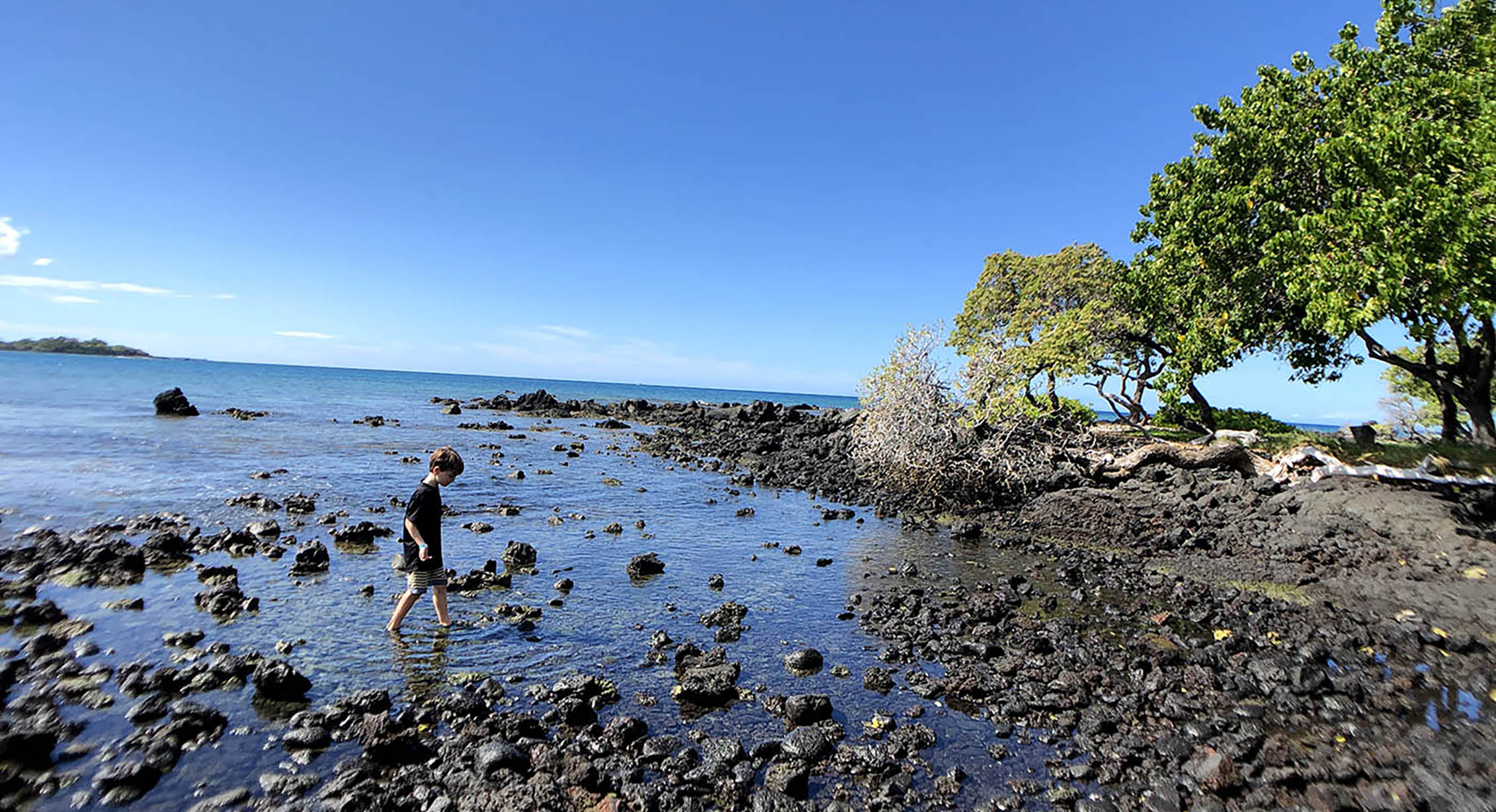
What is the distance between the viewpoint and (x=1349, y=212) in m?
16.6

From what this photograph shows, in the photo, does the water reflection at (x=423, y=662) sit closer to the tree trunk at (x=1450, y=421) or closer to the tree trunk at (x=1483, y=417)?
the tree trunk at (x=1483, y=417)

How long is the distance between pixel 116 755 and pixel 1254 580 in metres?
17.3

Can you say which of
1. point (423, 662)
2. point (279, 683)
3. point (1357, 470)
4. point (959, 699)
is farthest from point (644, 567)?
point (1357, 470)

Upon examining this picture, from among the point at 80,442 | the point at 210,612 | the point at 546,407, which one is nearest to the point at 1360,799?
the point at 210,612

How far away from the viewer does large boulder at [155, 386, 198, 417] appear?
40719 mm

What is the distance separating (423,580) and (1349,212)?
71.3ft

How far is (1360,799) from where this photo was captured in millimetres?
5910

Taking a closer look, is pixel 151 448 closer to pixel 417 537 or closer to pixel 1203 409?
pixel 417 537

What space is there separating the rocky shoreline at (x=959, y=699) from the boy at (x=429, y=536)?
1459 millimetres

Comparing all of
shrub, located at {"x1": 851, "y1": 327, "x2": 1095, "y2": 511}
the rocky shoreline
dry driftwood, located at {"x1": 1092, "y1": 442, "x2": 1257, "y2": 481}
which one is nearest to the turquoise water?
the rocky shoreline

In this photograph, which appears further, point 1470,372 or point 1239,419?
point 1239,419

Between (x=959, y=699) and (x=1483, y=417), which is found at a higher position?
(x=1483, y=417)

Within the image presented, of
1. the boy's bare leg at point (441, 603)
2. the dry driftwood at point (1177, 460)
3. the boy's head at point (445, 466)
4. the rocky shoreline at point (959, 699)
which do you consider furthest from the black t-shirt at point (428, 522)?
the dry driftwood at point (1177, 460)

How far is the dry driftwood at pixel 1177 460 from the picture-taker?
20.9 meters
